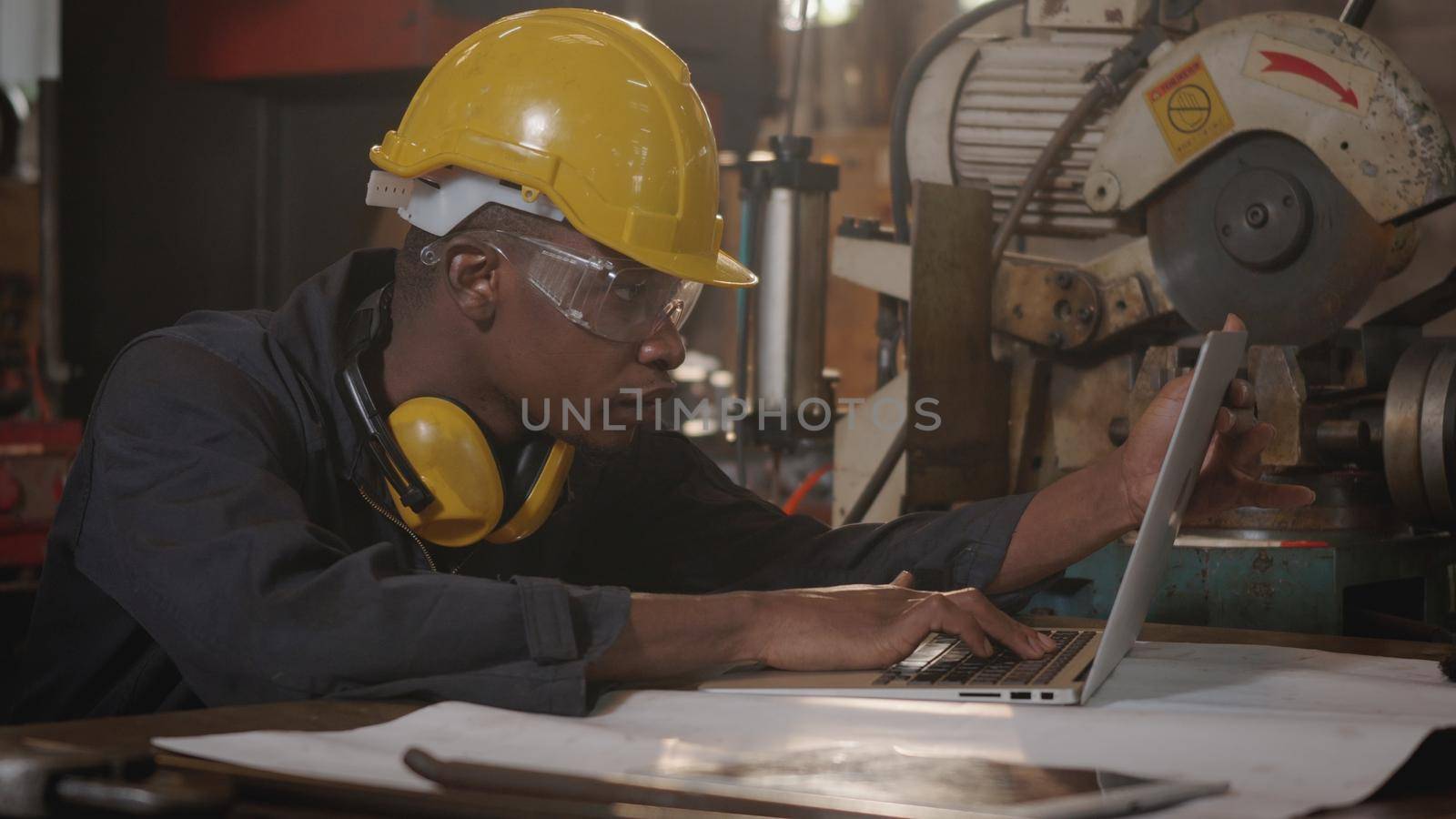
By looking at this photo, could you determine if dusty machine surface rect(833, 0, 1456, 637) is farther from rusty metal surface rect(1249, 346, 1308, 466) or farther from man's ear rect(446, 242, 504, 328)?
man's ear rect(446, 242, 504, 328)

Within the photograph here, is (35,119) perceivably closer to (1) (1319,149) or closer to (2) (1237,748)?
(1) (1319,149)

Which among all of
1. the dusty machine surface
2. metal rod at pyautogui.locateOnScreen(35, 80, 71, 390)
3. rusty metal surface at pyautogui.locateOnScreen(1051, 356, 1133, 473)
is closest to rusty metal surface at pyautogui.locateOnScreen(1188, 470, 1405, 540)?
the dusty machine surface

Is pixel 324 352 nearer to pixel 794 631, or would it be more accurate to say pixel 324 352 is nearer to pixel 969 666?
pixel 794 631

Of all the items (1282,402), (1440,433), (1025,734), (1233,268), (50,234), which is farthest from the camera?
(50,234)

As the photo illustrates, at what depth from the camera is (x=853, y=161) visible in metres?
6.36

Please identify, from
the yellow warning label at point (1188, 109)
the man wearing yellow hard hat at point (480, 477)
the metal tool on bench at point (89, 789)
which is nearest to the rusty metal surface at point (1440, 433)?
the man wearing yellow hard hat at point (480, 477)

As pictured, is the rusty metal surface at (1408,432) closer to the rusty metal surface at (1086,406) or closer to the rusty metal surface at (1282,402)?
the rusty metal surface at (1282,402)

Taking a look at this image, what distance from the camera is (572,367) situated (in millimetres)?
1592

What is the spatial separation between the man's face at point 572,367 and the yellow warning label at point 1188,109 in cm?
98

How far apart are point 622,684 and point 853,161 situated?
5277 millimetres

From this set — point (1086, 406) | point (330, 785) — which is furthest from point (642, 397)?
point (1086, 406)

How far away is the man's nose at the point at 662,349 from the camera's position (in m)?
1.60

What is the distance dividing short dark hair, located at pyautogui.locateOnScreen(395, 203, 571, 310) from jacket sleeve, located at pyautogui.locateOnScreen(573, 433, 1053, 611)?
0.44m

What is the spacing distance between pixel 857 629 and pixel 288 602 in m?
0.51
